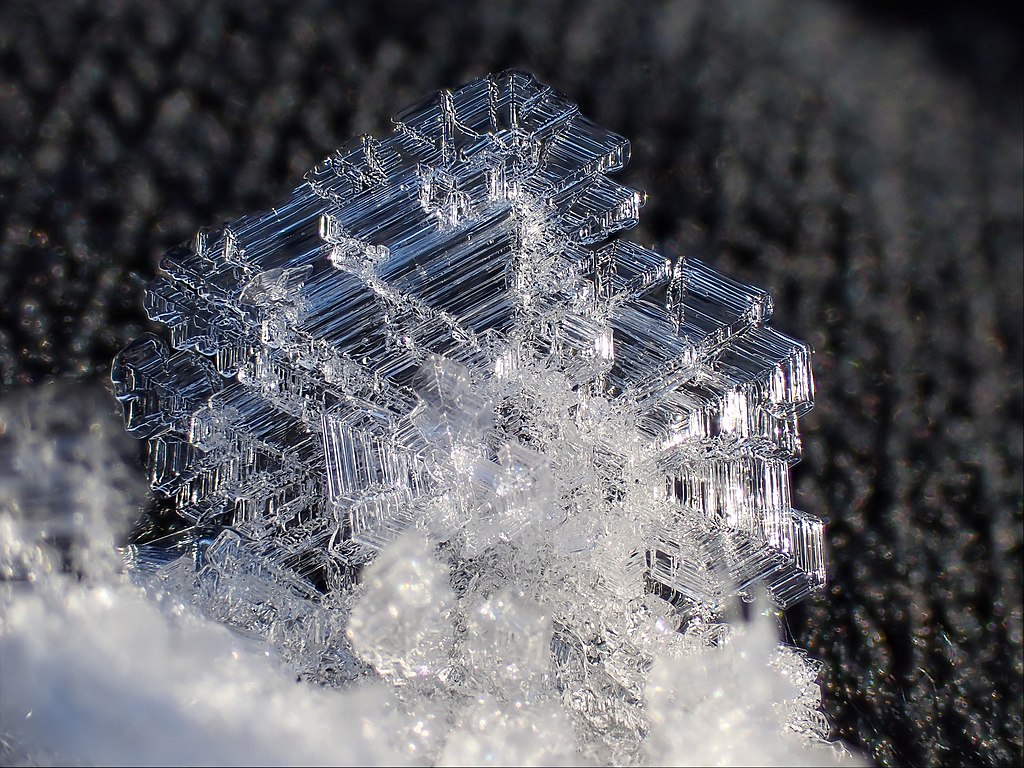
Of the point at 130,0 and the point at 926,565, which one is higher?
the point at 130,0

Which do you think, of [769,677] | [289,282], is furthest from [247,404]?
[769,677]

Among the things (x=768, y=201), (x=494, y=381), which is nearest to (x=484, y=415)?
(x=494, y=381)

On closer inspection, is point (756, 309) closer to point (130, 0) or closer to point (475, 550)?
point (475, 550)

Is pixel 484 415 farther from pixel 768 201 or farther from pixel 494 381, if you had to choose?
pixel 768 201
